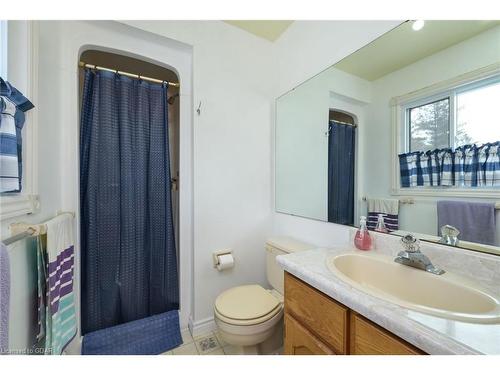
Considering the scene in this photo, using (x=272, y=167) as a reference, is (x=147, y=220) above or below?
below

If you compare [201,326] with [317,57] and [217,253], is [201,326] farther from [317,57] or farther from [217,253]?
[317,57]

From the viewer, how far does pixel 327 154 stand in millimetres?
1419

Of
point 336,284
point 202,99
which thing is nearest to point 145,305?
point 336,284

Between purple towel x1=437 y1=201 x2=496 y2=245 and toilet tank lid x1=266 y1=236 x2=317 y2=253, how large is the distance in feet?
2.42

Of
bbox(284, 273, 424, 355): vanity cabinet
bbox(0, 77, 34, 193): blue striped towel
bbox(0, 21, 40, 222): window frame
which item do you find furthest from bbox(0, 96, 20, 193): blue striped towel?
bbox(284, 273, 424, 355): vanity cabinet

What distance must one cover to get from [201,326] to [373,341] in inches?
54.0

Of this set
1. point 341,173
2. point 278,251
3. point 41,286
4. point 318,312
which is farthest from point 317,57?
point 41,286

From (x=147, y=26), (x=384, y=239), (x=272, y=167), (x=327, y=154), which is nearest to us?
(x=384, y=239)

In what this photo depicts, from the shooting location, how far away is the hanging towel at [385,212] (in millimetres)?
1015

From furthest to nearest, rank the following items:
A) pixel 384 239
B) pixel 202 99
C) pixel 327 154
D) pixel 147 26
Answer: pixel 202 99 < pixel 327 154 < pixel 147 26 < pixel 384 239

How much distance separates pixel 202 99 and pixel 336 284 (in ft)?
4.82

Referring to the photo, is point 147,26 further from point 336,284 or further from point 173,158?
point 336,284

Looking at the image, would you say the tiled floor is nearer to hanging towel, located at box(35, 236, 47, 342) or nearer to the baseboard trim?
the baseboard trim

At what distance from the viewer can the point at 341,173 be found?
131 cm
